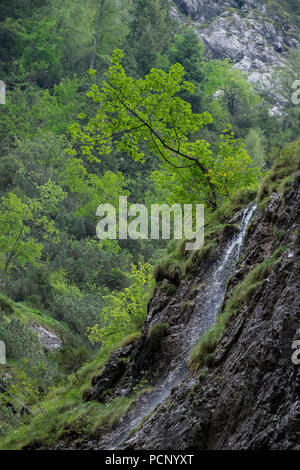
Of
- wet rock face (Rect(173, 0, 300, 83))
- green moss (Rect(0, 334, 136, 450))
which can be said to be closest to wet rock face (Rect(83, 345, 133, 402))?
green moss (Rect(0, 334, 136, 450))

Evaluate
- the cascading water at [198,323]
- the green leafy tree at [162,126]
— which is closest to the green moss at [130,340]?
the cascading water at [198,323]

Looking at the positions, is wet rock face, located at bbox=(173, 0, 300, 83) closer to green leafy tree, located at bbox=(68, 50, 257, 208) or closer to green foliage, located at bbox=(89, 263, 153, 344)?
green foliage, located at bbox=(89, 263, 153, 344)

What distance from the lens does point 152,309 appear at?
1075 centimetres

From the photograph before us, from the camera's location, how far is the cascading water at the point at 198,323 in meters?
7.68

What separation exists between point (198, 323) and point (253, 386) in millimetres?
3774

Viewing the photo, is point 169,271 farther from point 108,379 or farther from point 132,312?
point 132,312

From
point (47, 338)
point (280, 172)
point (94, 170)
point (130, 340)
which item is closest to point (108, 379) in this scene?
point (130, 340)

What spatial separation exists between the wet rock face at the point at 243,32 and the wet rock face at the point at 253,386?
62682mm

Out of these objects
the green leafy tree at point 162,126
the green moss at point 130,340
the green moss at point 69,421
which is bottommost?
the green moss at point 69,421

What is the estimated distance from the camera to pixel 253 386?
4.98 metres

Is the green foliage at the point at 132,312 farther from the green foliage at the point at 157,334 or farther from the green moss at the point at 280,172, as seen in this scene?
the green moss at the point at 280,172

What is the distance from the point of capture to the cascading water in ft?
25.2

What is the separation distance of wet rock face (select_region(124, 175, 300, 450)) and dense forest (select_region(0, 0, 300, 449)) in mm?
2210

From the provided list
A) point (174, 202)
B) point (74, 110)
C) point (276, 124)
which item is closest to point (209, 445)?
point (174, 202)
